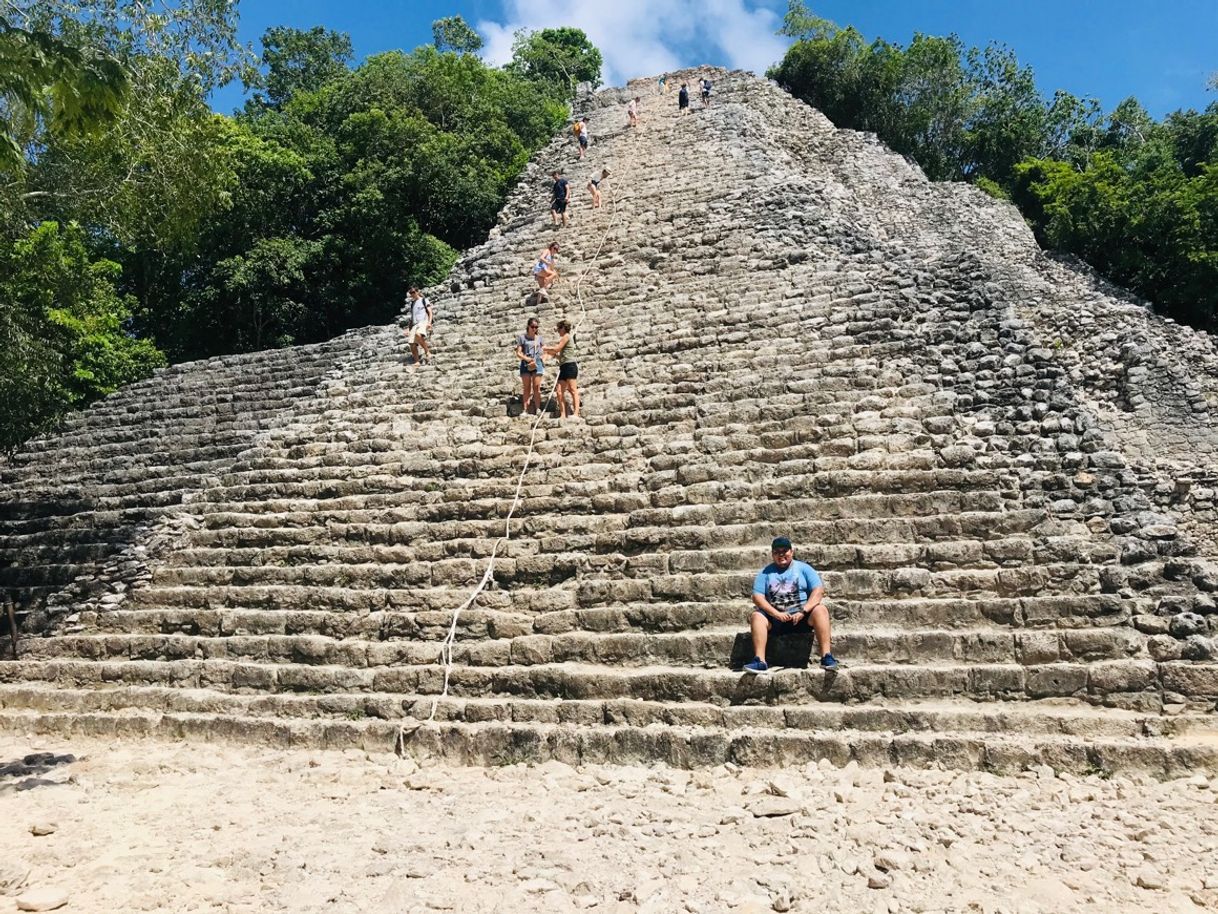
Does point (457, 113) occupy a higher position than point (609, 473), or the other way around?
point (457, 113)

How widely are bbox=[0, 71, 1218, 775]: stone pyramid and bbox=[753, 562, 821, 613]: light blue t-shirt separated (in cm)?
25

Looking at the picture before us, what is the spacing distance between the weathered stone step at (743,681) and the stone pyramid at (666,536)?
0.06 feet

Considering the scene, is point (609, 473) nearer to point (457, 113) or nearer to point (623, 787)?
point (623, 787)

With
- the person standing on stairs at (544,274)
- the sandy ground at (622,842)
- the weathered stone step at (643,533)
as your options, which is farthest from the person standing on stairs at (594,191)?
the sandy ground at (622,842)

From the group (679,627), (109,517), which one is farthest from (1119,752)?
(109,517)

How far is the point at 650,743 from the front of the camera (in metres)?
4.30

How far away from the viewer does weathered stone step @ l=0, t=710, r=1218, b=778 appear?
370 cm

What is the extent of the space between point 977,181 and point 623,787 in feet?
82.0

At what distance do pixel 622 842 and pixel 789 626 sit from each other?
1694 millimetres

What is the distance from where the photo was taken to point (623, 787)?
13.2 feet

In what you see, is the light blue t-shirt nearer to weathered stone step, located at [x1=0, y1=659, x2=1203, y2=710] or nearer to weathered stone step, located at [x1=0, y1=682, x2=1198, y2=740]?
weathered stone step, located at [x1=0, y1=659, x2=1203, y2=710]

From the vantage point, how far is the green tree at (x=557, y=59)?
37625 millimetres

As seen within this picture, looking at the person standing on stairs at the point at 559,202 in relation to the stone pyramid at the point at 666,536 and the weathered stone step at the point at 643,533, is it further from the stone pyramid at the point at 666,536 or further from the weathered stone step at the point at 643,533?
the weathered stone step at the point at 643,533

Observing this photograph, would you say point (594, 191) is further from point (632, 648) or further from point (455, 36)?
point (455, 36)
